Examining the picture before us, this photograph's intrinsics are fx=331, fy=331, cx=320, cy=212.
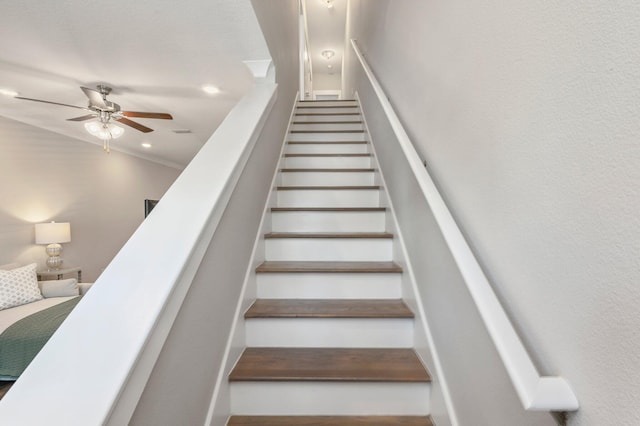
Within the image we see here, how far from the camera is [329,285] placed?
5.64 feet

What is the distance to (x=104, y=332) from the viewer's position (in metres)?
0.64

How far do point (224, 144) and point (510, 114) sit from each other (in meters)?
1.03

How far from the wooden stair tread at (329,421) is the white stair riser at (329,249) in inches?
34.1

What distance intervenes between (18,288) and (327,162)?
10.8 feet

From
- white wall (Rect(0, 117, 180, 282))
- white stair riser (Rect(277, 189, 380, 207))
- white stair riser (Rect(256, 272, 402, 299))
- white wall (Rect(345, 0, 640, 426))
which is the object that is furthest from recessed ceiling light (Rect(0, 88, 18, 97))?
white wall (Rect(345, 0, 640, 426))

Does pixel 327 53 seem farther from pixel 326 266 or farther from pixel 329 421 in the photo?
pixel 329 421

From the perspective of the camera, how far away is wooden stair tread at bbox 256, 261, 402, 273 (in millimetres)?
1714

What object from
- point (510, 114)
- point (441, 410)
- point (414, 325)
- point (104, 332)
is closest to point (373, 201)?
point (414, 325)

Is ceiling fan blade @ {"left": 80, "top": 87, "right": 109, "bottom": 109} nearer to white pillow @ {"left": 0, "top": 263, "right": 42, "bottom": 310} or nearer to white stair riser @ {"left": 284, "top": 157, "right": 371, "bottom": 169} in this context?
white stair riser @ {"left": 284, "top": 157, "right": 371, "bottom": 169}

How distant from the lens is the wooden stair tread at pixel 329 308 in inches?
58.3

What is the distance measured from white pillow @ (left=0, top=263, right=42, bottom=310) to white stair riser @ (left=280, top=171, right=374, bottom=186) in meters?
2.89

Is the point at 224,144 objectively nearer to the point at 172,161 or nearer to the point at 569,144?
the point at 569,144

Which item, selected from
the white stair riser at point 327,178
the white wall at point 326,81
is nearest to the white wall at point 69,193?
the white stair riser at point 327,178

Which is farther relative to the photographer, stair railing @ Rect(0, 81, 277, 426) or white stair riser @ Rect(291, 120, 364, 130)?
white stair riser @ Rect(291, 120, 364, 130)
